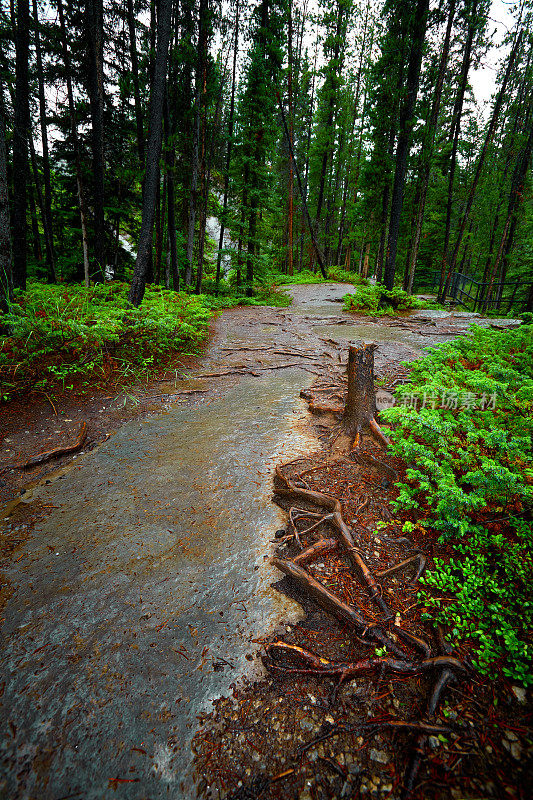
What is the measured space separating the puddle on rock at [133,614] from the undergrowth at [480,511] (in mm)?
1050

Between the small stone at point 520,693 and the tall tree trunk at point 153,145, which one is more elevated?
the tall tree trunk at point 153,145

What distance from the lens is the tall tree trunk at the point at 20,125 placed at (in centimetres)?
944

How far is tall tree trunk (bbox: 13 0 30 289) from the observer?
9438mm

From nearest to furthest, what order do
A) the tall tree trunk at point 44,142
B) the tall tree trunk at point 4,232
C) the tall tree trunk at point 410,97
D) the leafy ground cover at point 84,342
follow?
the leafy ground cover at point 84,342, the tall tree trunk at point 4,232, the tall tree trunk at point 410,97, the tall tree trunk at point 44,142

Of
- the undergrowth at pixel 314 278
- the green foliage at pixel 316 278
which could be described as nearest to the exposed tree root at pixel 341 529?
the undergrowth at pixel 314 278

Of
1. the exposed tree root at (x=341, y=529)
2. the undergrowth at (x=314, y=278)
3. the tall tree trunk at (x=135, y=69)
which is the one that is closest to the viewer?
the exposed tree root at (x=341, y=529)

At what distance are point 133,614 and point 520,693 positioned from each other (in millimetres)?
2163

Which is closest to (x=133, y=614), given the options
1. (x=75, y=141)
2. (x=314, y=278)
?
(x=75, y=141)

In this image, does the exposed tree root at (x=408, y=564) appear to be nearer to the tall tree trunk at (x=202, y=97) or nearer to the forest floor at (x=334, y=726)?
the forest floor at (x=334, y=726)

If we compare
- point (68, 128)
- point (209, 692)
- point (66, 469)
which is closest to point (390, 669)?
point (209, 692)

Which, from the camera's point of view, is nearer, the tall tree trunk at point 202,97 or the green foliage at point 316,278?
the tall tree trunk at point 202,97

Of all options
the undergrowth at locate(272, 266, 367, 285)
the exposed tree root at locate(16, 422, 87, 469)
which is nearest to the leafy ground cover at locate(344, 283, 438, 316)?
the undergrowth at locate(272, 266, 367, 285)

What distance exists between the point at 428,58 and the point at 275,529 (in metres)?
22.7

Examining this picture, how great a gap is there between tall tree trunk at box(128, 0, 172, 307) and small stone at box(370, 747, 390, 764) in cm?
830
